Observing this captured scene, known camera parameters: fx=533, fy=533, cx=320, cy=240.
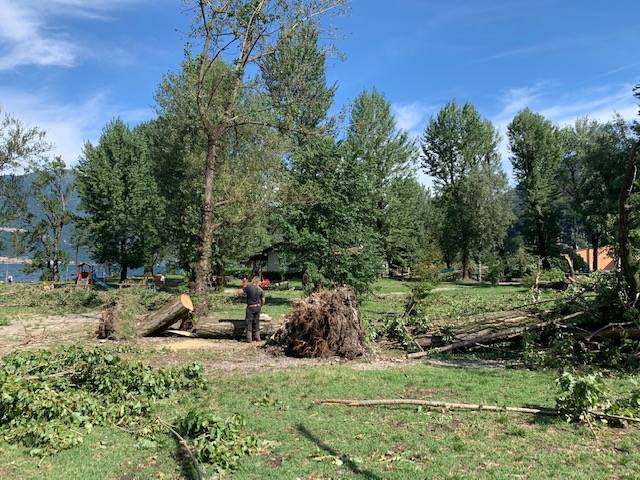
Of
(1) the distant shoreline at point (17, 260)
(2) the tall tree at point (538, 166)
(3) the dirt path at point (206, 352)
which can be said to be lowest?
(3) the dirt path at point (206, 352)

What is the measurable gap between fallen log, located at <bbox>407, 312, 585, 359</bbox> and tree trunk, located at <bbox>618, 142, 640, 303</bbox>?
1.06m

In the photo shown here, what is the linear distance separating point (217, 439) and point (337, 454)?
4.00 feet

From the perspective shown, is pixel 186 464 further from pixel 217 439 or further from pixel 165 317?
pixel 165 317

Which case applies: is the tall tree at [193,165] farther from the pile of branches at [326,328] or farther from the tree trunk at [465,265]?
the tree trunk at [465,265]

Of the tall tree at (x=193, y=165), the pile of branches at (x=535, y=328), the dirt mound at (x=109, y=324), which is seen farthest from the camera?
the tall tree at (x=193, y=165)

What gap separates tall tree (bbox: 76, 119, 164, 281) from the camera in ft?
117

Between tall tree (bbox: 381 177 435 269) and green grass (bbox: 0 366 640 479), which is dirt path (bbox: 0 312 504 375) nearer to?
green grass (bbox: 0 366 640 479)

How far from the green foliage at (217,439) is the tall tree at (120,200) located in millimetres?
29930

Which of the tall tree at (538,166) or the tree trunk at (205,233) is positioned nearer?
the tree trunk at (205,233)

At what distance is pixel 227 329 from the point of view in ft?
42.4

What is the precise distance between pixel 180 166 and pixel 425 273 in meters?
19.9

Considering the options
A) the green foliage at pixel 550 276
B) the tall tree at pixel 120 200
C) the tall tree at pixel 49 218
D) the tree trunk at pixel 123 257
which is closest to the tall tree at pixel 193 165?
the tall tree at pixel 120 200

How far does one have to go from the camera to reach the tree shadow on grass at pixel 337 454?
4.76 m

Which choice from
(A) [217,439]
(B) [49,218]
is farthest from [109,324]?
(B) [49,218]
